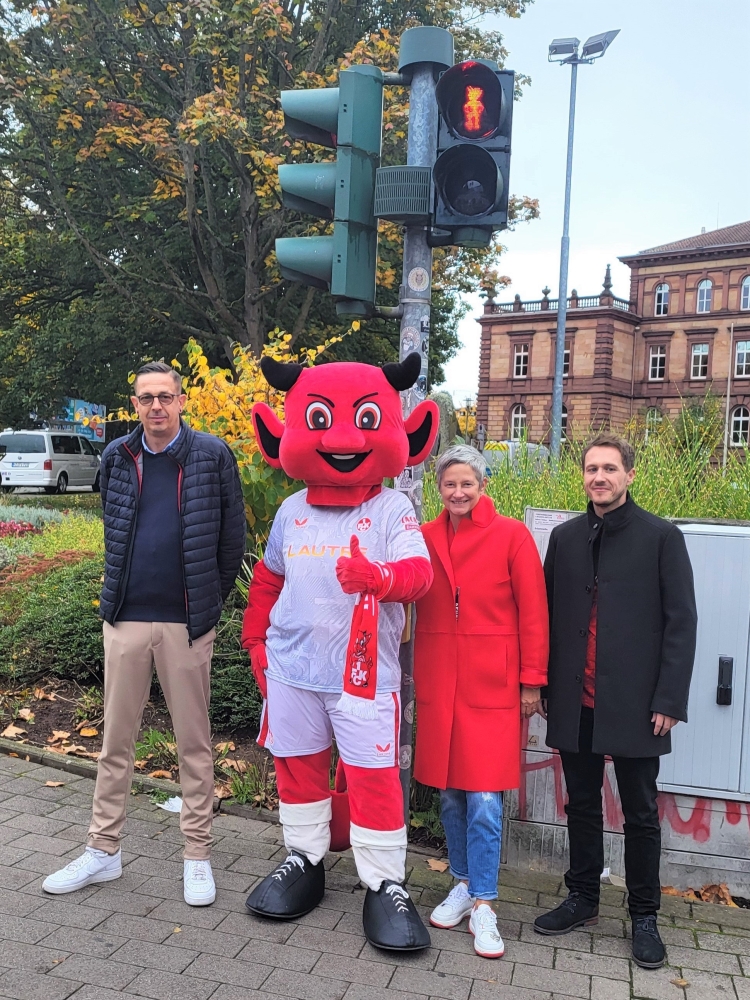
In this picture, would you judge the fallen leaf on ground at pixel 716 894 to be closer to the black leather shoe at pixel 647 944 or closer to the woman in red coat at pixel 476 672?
the black leather shoe at pixel 647 944

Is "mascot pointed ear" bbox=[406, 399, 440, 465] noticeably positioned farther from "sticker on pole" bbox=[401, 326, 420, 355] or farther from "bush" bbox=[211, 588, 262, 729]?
"bush" bbox=[211, 588, 262, 729]

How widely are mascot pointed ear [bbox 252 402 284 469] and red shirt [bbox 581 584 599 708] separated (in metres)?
1.46

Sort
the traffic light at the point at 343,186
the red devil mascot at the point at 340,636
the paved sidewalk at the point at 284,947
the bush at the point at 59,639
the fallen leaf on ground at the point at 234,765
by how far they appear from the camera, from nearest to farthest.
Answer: the paved sidewalk at the point at 284,947 < the red devil mascot at the point at 340,636 < the traffic light at the point at 343,186 < the fallen leaf on ground at the point at 234,765 < the bush at the point at 59,639

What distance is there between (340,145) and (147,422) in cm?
152

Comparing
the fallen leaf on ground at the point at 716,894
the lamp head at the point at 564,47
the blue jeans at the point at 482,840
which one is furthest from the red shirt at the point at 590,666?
the lamp head at the point at 564,47

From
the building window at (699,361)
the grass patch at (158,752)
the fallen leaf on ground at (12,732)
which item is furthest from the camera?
the building window at (699,361)

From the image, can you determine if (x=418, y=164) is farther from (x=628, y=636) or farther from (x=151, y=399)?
(x=628, y=636)

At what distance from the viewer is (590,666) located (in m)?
3.66

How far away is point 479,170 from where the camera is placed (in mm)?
4082

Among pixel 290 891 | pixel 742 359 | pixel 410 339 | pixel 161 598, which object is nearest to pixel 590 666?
pixel 290 891

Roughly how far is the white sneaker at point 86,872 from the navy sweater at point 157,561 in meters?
1.02

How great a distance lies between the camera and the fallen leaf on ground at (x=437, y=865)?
4.25 meters

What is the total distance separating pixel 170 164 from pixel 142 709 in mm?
12863

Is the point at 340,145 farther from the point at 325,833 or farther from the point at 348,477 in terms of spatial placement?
the point at 325,833
